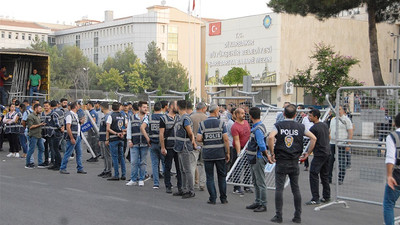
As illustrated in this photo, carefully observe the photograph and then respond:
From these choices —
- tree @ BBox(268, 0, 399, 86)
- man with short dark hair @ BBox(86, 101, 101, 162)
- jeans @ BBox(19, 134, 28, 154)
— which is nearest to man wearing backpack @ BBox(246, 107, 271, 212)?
man with short dark hair @ BBox(86, 101, 101, 162)

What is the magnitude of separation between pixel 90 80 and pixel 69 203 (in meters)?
89.8

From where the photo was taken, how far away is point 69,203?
10320 millimetres

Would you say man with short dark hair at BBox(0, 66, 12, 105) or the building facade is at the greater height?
the building facade

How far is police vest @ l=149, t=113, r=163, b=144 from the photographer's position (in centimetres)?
1203

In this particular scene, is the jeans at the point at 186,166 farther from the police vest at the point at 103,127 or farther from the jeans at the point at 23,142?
the jeans at the point at 23,142

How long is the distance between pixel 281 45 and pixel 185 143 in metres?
51.2

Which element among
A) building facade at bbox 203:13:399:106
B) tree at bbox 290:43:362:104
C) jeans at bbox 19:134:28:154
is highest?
building facade at bbox 203:13:399:106

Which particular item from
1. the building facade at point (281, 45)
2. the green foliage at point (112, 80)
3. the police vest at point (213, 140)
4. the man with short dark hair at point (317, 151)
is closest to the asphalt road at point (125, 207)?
the man with short dark hair at point (317, 151)

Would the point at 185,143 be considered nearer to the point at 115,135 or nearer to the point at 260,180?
the point at 260,180

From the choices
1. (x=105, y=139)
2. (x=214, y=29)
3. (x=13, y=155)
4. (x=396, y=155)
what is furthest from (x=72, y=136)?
(x=214, y=29)

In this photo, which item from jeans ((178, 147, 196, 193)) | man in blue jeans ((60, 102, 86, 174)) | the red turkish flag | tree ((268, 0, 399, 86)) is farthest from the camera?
the red turkish flag

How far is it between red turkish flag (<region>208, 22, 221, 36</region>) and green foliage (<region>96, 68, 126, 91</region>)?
2680cm

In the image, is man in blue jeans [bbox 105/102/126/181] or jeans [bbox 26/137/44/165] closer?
man in blue jeans [bbox 105/102/126/181]

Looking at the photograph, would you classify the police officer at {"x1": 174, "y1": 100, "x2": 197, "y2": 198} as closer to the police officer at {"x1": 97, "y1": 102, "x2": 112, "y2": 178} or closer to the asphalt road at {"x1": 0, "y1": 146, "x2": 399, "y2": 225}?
the asphalt road at {"x1": 0, "y1": 146, "x2": 399, "y2": 225}
